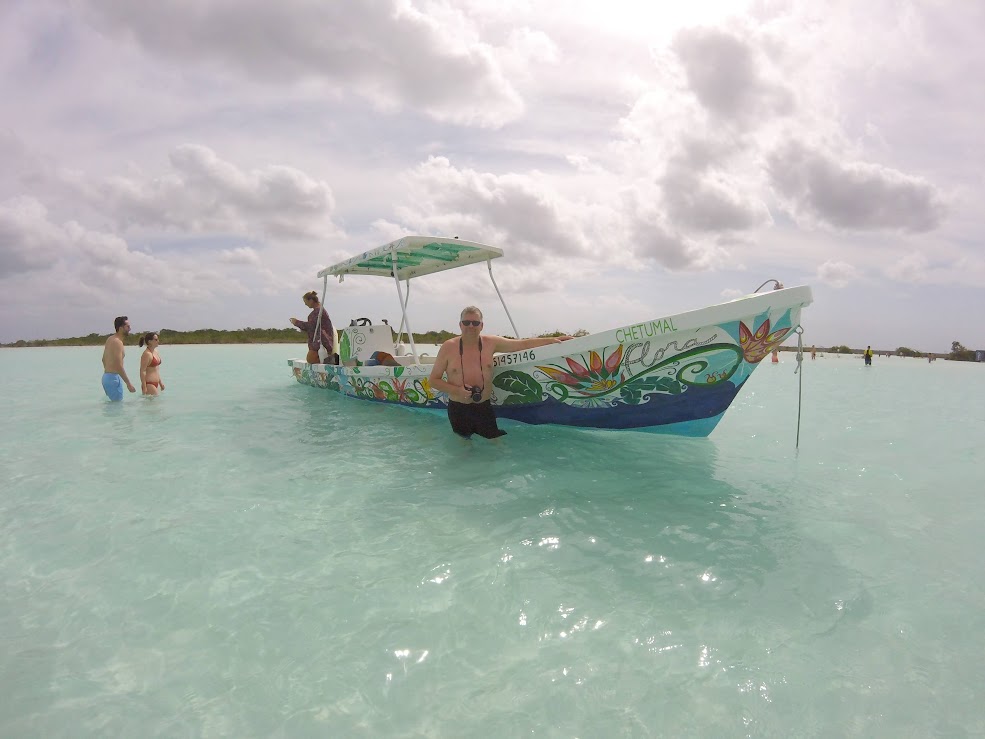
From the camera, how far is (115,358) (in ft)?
32.6

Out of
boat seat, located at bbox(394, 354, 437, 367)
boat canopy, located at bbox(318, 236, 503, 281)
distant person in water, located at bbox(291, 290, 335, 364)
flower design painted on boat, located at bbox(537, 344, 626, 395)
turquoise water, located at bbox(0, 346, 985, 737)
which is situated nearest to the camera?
turquoise water, located at bbox(0, 346, 985, 737)

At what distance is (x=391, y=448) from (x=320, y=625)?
3693 millimetres

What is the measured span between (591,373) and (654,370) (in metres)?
0.65

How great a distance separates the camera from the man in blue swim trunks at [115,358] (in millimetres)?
9707

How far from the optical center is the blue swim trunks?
33.9 ft

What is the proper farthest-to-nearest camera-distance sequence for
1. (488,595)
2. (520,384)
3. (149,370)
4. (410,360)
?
(149,370)
(410,360)
(520,384)
(488,595)

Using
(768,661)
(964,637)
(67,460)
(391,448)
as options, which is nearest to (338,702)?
(768,661)

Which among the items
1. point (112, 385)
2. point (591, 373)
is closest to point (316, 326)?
point (112, 385)

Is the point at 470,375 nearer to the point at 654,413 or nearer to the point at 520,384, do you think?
the point at 520,384

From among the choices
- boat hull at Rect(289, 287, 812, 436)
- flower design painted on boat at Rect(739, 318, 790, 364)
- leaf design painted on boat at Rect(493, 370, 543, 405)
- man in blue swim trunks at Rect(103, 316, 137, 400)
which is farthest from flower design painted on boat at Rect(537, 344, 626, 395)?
man in blue swim trunks at Rect(103, 316, 137, 400)

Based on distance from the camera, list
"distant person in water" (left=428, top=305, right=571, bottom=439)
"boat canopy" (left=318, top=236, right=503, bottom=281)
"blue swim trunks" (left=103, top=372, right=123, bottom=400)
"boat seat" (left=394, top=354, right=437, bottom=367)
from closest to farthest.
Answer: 1. "distant person in water" (left=428, top=305, right=571, bottom=439)
2. "boat canopy" (left=318, top=236, right=503, bottom=281)
3. "boat seat" (left=394, top=354, right=437, bottom=367)
4. "blue swim trunks" (left=103, top=372, right=123, bottom=400)

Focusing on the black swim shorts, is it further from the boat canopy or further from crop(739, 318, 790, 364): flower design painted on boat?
crop(739, 318, 790, 364): flower design painted on boat

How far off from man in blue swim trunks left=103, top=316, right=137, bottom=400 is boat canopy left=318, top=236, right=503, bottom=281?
12.0 ft

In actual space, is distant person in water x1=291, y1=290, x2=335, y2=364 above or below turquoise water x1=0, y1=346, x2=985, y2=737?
above
